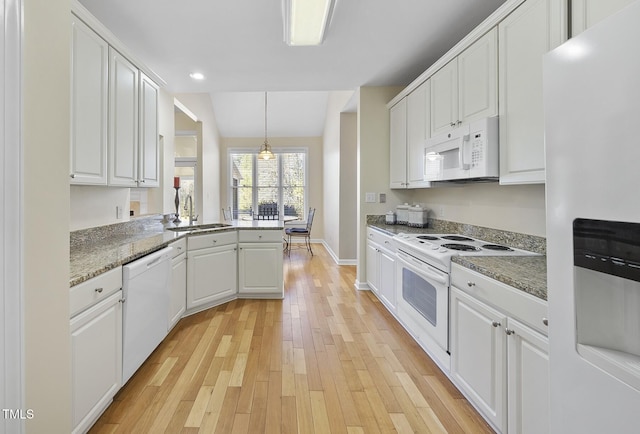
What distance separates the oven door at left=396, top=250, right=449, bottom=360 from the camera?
1.96 m

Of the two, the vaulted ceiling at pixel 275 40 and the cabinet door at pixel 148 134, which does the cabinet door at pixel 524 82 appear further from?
the cabinet door at pixel 148 134

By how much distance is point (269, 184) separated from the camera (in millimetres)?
7918

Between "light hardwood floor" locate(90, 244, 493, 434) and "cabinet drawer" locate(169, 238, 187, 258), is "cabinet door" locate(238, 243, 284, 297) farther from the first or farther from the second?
"cabinet drawer" locate(169, 238, 187, 258)

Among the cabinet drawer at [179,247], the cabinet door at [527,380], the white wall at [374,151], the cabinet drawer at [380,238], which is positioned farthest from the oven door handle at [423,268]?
the cabinet drawer at [179,247]

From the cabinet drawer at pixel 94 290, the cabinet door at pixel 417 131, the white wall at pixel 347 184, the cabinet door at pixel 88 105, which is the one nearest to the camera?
the cabinet drawer at pixel 94 290

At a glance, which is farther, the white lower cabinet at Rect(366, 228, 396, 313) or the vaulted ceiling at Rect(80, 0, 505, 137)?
the white lower cabinet at Rect(366, 228, 396, 313)

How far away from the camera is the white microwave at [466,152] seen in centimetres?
195

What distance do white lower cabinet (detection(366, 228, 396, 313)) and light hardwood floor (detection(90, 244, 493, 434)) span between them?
9.9 inches

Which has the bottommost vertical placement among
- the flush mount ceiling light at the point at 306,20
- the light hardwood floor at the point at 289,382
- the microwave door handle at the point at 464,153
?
the light hardwood floor at the point at 289,382

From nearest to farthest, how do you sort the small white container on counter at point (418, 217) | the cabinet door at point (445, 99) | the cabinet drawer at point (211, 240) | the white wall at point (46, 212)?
the white wall at point (46, 212) → the cabinet door at point (445, 99) → the cabinet drawer at point (211, 240) → the small white container on counter at point (418, 217)

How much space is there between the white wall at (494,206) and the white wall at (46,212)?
8.27ft

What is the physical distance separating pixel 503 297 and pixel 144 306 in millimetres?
2139

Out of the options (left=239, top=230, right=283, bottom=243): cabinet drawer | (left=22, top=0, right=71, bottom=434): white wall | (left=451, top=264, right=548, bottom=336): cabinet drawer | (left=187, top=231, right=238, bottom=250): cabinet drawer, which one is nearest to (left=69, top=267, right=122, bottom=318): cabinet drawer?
(left=22, top=0, right=71, bottom=434): white wall

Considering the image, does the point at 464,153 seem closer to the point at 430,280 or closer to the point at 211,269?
the point at 430,280
